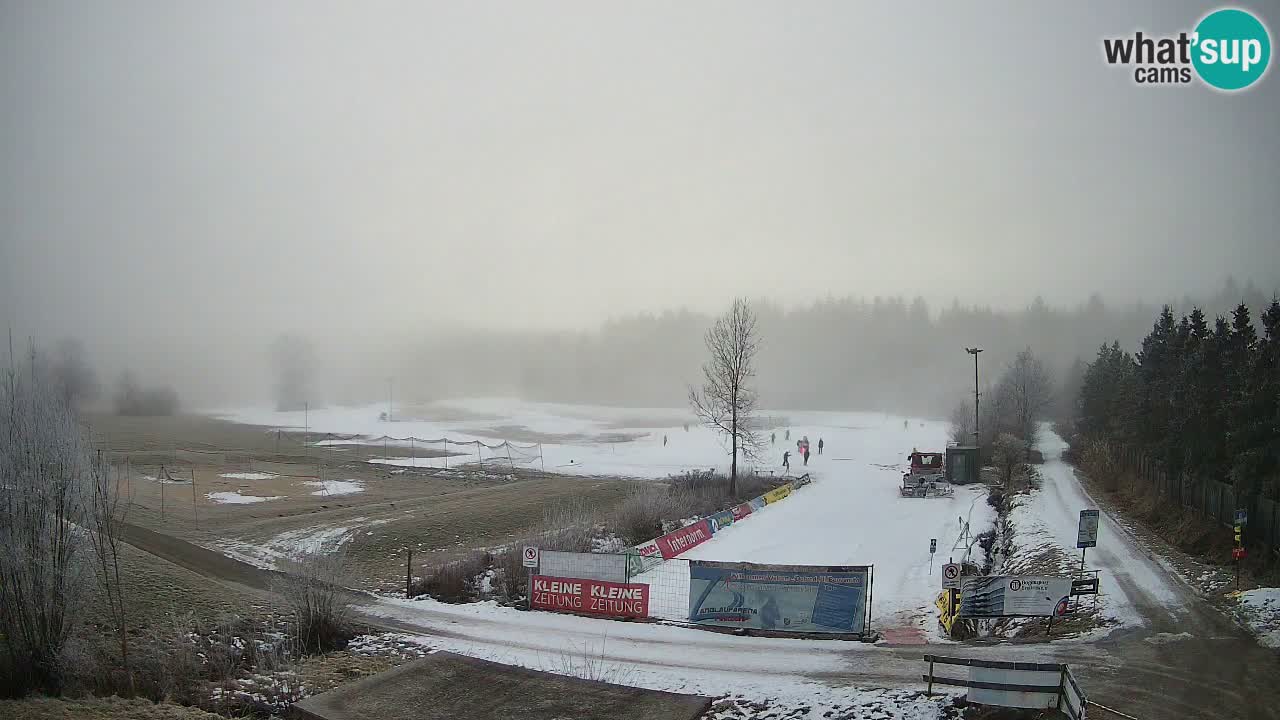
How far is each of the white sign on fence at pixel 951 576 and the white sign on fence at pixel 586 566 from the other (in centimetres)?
895

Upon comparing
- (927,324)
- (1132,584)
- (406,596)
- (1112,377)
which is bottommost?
(406,596)

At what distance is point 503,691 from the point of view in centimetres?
1509

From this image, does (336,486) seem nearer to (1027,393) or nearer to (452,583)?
(452,583)

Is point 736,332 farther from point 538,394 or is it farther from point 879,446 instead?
point 538,394

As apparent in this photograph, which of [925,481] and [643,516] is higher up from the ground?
[925,481]

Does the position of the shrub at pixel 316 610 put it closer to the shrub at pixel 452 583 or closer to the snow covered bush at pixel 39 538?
the shrub at pixel 452 583

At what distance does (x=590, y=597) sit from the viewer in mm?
21734

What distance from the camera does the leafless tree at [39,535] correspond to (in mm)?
14930

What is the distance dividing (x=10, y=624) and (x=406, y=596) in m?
10.9

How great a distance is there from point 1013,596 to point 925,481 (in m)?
28.6

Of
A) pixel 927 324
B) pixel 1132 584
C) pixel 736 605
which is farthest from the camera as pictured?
pixel 927 324

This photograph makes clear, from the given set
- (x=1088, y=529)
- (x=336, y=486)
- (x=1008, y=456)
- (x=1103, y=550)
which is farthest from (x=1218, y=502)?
(x=336, y=486)

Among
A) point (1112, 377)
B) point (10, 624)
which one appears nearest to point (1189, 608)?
point (10, 624)

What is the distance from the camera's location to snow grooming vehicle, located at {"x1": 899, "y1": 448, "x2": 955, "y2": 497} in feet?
151
